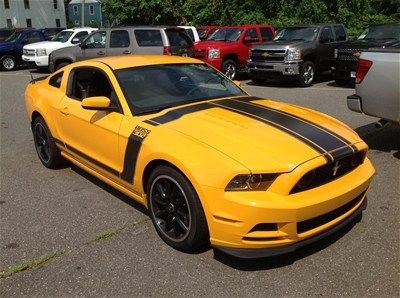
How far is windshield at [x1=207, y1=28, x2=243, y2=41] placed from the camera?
51.0ft

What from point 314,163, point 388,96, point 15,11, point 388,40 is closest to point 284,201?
point 314,163

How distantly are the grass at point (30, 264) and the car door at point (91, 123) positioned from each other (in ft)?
3.10

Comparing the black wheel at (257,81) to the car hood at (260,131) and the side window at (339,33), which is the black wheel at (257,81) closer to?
the side window at (339,33)

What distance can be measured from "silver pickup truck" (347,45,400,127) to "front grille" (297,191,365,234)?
2.43m

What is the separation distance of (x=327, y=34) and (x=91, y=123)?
11336mm

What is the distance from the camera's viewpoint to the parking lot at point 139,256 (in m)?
3.21

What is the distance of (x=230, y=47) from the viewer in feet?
48.7

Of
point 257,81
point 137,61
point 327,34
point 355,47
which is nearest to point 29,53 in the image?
point 257,81

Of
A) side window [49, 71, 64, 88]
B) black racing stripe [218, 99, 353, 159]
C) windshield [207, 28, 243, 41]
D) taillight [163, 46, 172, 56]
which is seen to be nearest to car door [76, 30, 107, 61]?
taillight [163, 46, 172, 56]

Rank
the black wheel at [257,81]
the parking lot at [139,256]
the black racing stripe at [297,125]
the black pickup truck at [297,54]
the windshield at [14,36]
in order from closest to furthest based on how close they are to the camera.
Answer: the parking lot at [139,256] → the black racing stripe at [297,125] → the black pickup truck at [297,54] → the black wheel at [257,81] → the windshield at [14,36]

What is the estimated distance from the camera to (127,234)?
4016 millimetres

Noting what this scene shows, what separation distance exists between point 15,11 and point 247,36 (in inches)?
2029

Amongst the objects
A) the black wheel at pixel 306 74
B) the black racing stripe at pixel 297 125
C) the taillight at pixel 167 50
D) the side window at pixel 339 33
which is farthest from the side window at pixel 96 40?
the black racing stripe at pixel 297 125

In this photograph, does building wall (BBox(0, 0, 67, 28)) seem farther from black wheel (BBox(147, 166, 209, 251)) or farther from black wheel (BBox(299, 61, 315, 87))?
black wheel (BBox(147, 166, 209, 251))
